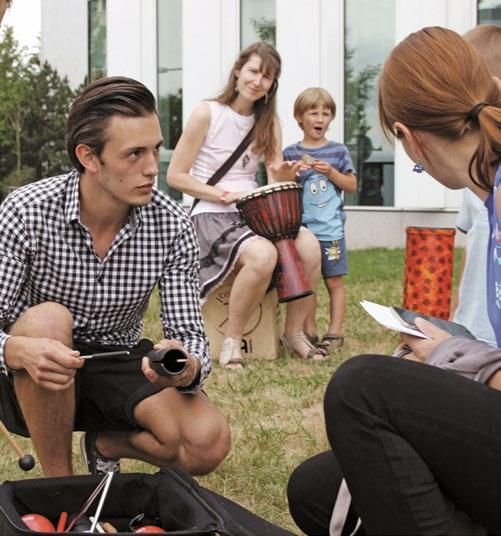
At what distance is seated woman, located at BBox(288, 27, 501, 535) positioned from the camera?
2.48 meters

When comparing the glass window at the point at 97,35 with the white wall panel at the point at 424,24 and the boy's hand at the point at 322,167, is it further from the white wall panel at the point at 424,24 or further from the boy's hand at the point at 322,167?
the boy's hand at the point at 322,167

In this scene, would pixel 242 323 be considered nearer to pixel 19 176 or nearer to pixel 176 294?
pixel 176 294

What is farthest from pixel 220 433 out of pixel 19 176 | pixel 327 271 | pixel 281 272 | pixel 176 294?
pixel 19 176

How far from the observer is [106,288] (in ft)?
11.8

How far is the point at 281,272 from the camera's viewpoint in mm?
6336

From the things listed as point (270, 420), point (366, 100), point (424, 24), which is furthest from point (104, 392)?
point (366, 100)

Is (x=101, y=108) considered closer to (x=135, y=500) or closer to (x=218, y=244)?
(x=135, y=500)

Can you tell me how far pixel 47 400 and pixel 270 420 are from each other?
1669mm

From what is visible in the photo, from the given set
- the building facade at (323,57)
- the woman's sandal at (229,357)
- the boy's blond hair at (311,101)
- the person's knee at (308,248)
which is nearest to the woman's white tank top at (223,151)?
the person's knee at (308,248)

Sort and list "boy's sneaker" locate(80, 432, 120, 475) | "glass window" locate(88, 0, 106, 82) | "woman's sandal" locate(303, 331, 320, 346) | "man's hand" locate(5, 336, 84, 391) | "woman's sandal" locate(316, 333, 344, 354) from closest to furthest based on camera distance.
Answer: "man's hand" locate(5, 336, 84, 391) → "boy's sneaker" locate(80, 432, 120, 475) → "woman's sandal" locate(316, 333, 344, 354) → "woman's sandal" locate(303, 331, 320, 346) → "glass window" locate(88, 0, 106, 82)

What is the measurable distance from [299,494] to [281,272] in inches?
130

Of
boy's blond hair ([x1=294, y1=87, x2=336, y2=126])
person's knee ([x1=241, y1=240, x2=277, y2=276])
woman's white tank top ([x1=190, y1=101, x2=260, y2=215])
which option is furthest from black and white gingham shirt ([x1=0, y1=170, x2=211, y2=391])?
boy's blond hair ([x1=294, y1=87, x2=336, y2=126])

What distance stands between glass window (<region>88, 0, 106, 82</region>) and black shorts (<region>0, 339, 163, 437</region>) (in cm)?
1685

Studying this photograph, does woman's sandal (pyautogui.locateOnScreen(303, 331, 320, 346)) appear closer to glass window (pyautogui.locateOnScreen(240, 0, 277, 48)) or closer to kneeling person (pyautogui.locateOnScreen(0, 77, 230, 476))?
kneeling person (pyautogui.locateOnScreen(0, 77, 230, 476))
